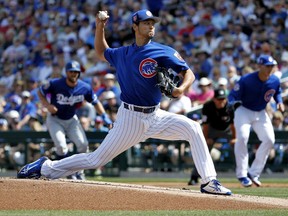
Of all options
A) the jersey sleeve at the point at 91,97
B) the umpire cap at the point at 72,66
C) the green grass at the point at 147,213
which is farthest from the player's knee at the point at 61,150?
the green grass at the point at 147,213

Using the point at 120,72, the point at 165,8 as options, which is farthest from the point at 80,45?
the point at 120,72

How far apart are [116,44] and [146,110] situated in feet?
40.6

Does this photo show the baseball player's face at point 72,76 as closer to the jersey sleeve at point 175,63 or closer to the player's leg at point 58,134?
the player's leg at point 58,134

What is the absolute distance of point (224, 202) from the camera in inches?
338

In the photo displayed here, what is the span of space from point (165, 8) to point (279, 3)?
11.4ft

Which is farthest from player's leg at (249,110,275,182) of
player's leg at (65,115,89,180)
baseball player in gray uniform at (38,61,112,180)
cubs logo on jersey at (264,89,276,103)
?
player's leg at (65,115,89,180)

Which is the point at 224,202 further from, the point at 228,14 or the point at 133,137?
the point at 228,14

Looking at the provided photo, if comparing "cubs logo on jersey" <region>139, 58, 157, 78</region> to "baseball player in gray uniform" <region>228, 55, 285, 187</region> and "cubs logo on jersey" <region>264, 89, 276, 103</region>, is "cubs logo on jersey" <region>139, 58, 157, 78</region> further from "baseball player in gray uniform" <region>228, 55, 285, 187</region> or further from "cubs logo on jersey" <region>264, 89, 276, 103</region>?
"cubs logo on jersey" <region>264, 89, 276, 103</region>

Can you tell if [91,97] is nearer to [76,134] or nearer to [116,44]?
[76,134]

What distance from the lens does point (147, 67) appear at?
29.7 ft

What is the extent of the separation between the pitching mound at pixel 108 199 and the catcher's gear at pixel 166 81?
1065 millimetres

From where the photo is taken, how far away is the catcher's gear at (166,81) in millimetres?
8700

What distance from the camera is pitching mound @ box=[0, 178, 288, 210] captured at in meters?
8.60

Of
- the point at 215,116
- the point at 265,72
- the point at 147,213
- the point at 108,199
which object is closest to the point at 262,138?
the point at 265,72
